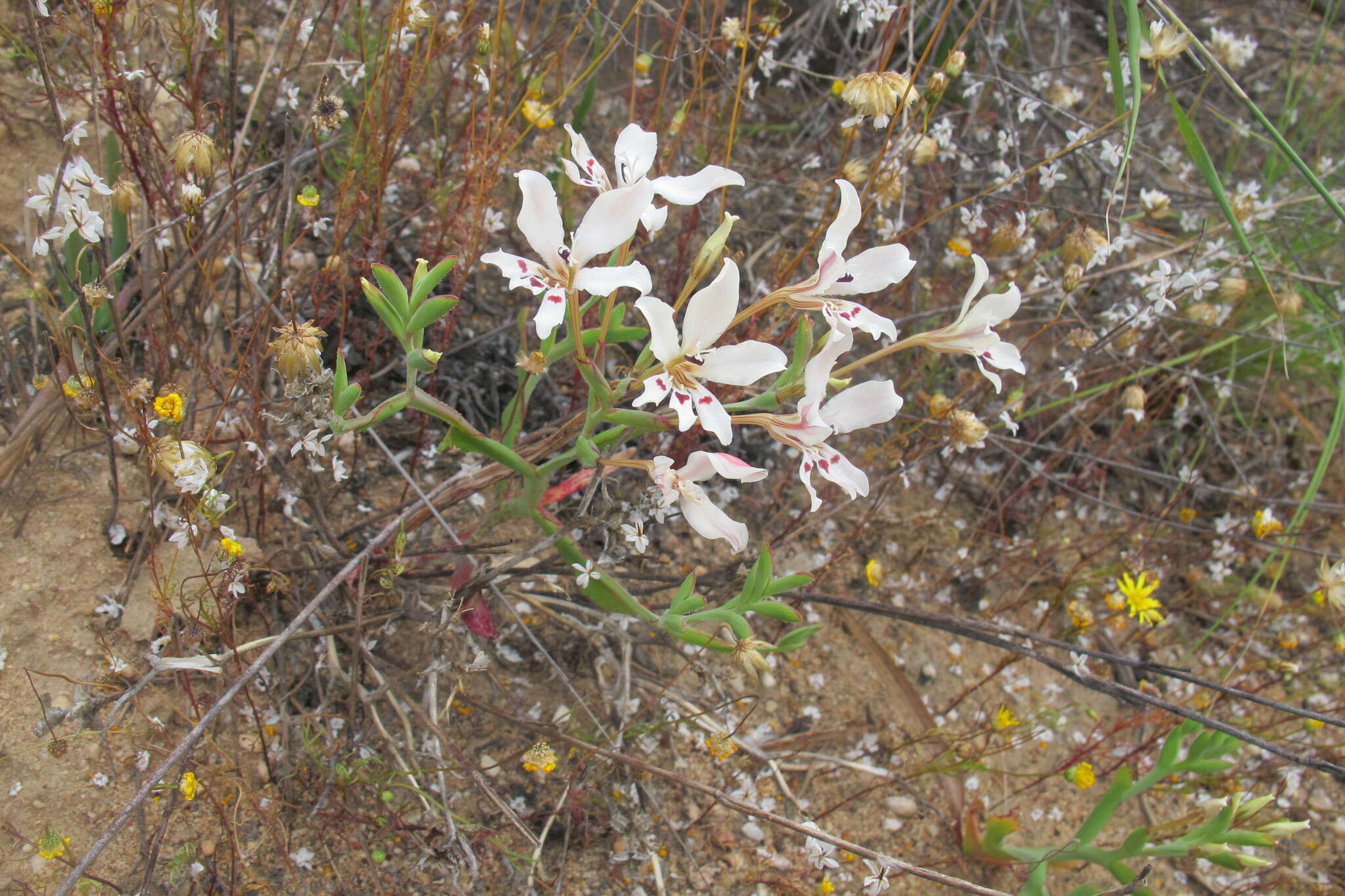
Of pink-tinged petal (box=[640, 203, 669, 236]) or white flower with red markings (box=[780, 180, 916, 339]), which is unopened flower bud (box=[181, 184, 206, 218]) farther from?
white flower with red markings (box=[780, 180, 916, 339])

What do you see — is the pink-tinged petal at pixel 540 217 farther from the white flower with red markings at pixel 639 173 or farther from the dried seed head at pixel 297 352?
the dried seed head at pixel 297 352

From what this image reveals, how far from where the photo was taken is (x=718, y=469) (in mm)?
1356

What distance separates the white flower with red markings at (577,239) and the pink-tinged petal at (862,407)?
365mm

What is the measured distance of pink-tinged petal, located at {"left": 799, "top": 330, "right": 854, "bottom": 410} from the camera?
1303 mm

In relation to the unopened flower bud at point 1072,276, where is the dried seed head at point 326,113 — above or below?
above

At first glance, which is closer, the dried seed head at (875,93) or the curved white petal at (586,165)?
the curved white petal at (586,165)

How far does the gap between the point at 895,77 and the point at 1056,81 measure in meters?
1.77

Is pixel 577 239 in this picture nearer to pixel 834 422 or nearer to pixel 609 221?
pixel 609 221

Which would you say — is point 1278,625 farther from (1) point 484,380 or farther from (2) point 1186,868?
(1) point 484,380

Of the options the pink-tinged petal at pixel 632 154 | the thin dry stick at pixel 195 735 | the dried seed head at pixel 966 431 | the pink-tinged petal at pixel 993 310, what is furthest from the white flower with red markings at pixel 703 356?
the dried seed head at pixel 966 431

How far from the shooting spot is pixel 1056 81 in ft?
11.2

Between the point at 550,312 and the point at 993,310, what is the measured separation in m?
0.74

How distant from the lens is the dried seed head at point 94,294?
159cm

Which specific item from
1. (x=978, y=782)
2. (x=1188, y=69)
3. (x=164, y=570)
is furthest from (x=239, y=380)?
(x=1188, y=69)
